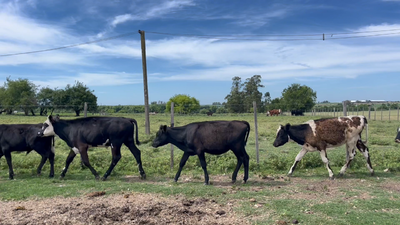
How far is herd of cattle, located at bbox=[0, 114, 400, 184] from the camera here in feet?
27.6

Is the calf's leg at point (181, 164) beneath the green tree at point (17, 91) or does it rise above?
beneath

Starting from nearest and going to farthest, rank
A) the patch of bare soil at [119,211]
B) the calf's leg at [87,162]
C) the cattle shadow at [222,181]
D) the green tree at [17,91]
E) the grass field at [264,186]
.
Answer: the patch of bare soil at [119,211] → the grass field at [264,186] → the cattle shadow at [222,181] → the calf's leg at [87,162] → the green tree at [17,91]

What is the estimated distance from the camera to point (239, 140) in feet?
27.5

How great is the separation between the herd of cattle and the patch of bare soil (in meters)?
2.09

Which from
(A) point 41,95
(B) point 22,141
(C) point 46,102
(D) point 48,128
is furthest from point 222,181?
(A) point 41,95

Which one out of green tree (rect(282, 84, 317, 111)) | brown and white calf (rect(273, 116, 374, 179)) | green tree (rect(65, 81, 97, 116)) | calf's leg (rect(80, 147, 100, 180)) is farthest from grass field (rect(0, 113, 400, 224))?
green tree (rect(282, 84, 317, 111))

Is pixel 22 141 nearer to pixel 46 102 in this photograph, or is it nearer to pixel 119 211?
pixel 119 211

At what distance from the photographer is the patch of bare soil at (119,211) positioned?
212 inches

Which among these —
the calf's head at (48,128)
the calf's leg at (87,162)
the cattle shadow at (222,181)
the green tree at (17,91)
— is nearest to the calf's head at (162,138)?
the cattle shadow at (222,181)

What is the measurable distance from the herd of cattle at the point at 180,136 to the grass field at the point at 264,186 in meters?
0.53

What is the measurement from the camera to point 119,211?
5.83 meters

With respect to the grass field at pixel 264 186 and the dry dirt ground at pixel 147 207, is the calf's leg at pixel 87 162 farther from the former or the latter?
the dry dirt ground at pixel 147 207

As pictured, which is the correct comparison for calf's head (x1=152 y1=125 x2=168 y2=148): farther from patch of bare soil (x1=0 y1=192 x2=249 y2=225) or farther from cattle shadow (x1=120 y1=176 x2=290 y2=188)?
patch of bare soil (x1=0 y1=192 x2=249 y2=225)

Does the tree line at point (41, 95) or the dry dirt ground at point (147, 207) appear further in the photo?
the tree line at point (41, 95)
